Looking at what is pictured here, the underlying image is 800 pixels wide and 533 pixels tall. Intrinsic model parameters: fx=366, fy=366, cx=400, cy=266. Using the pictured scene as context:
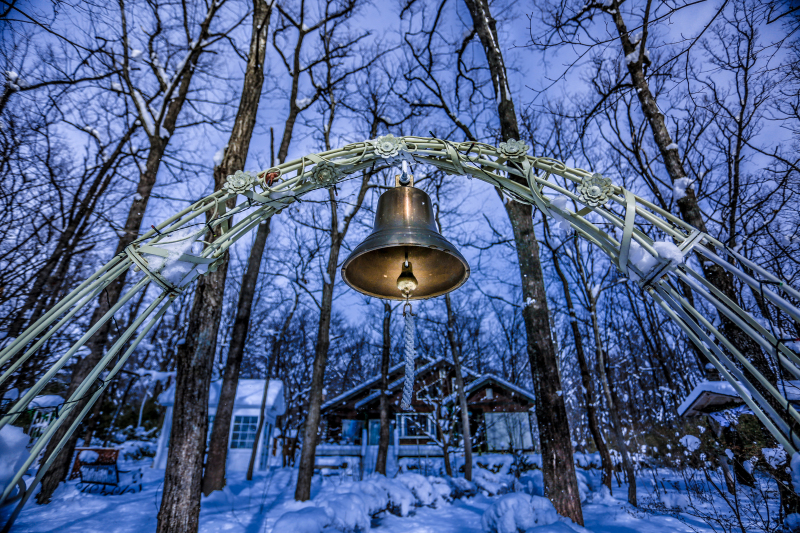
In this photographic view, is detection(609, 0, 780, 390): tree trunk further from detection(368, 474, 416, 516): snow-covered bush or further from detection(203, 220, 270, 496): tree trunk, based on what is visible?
detection(203, 220, 270, 496): tree trunk

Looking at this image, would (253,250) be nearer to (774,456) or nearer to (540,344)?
(540,344)

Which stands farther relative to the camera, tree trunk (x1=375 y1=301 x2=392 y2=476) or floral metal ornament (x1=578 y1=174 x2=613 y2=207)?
tree trunk (x1=375 y1=301 x2=392 y2=476)

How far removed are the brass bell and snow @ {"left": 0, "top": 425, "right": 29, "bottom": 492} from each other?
1.53 metres

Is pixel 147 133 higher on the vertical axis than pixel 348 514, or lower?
higher

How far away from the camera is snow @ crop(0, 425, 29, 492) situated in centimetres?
131

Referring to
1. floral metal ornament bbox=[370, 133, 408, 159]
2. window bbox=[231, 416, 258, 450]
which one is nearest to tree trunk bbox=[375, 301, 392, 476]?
window bbox=[231, 416, 258, 450]

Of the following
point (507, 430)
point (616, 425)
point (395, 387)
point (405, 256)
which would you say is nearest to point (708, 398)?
point (616, 425)

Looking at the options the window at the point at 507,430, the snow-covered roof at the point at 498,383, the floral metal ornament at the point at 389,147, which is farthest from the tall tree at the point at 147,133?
the window at the point at 507,430

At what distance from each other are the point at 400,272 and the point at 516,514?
13.5ft

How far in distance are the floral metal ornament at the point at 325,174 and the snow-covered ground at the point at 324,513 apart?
3363 mm

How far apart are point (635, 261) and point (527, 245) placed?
3705mm

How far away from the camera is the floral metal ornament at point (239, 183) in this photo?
75.3 inches

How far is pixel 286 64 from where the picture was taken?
9.43m

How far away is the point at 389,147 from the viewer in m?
2.02
